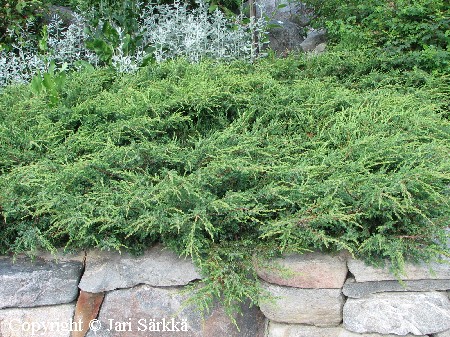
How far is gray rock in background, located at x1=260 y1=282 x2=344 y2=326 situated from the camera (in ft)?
7.52

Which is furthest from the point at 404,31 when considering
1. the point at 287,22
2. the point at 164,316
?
the point at 164,316

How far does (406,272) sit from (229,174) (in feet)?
3.11

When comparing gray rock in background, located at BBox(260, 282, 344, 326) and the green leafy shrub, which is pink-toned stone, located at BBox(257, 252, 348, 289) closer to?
gray rock in background, located at BBox(260, 282, 344, 326)

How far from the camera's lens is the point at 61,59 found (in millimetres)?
4855

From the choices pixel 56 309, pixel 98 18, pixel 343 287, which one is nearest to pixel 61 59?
pixel 98 18

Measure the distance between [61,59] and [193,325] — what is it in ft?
11.0

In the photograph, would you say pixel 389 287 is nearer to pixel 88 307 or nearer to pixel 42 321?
pixel 88 307

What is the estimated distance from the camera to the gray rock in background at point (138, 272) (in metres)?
2.43

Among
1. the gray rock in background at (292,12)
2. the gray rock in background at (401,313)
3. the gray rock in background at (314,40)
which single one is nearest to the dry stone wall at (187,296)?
the gray rock in background at (401,313)

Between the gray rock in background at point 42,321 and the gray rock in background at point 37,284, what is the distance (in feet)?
0.17

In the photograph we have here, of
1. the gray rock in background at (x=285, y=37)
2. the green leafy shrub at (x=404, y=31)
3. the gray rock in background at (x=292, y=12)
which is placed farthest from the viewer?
the gray rock in background at (x=292, y=12)

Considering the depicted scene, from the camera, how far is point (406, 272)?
7.33 ft

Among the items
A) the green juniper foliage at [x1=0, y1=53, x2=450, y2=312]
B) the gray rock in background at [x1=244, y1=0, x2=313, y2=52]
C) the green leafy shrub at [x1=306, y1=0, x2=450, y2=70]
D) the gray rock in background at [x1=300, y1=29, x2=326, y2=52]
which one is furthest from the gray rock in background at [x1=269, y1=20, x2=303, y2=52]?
the green juniper foliage at [x1=0, y1=53, x2=450, y2=312]

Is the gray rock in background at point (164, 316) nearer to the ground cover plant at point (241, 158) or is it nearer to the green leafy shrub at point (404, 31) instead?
the ground cover plant at point (241, 158)
